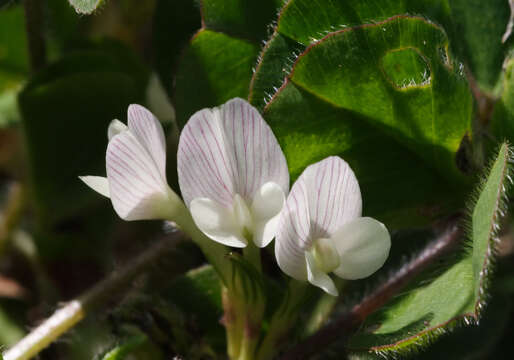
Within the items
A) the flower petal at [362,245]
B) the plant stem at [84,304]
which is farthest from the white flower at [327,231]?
the plant stem at [84,304]

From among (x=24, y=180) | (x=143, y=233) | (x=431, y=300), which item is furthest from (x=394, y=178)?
(x=24, y=180)

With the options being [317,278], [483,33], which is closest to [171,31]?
[483,33]

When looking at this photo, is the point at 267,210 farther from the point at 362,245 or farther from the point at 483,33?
the point at 483,33

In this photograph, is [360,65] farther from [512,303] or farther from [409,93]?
[512,303]

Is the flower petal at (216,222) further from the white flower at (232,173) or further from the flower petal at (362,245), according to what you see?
the flower petal at (362,245)

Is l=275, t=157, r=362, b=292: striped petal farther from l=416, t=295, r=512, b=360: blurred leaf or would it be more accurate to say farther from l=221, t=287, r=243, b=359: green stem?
l=416, t=295, r=512, b=360: blurred leaf

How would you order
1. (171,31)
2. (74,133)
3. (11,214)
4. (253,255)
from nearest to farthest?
(253,255) → (171,31) → (74,133) → (11,214)
